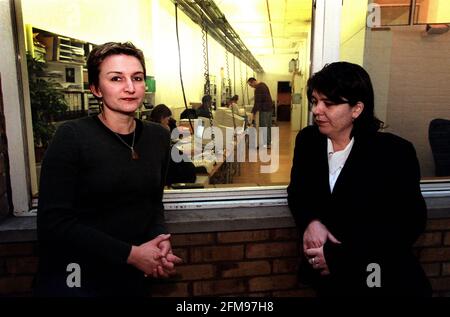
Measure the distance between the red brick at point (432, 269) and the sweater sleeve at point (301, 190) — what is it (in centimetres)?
96

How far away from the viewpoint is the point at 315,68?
1.90 meters

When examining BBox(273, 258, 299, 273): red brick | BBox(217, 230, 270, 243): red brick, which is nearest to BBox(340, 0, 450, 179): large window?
BBox(273, 258, 299, 273): red brick

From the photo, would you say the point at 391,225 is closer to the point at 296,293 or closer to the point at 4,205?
the point at 296,293

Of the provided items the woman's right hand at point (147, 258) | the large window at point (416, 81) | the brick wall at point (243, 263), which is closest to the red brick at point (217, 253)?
the brick wall at point (243, 263)

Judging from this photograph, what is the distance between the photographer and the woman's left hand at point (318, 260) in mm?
1397

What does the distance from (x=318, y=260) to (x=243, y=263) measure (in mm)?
587

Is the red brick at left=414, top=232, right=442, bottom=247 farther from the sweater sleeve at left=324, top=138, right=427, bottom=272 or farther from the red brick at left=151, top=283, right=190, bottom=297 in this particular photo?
the red brick at left=151, top=283, right=190, bottom=297

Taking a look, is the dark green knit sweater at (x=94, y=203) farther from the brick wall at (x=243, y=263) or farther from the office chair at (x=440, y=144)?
the office chair at (x=440, y=144)

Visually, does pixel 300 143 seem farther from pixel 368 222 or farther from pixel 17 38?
pixel 17 38

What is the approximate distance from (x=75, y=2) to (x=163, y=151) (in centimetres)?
421

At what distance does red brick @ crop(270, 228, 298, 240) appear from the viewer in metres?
1.89

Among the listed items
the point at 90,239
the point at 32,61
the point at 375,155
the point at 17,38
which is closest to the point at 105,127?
the point at 90,239

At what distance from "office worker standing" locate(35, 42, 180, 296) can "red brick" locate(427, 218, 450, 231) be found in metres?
1.49

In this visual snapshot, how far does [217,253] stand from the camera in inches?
73.2
